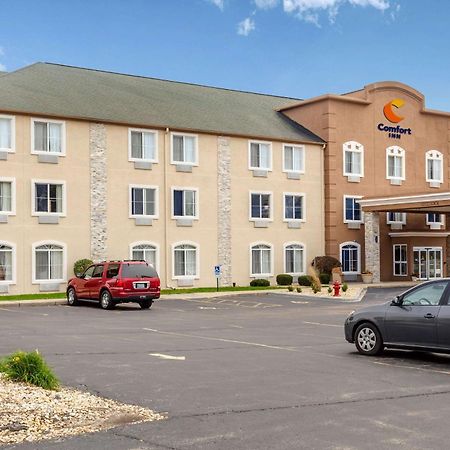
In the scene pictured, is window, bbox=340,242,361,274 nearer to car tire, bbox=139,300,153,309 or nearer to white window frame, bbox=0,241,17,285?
white window frame, bbox=0,241,17,285

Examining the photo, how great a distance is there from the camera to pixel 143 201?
3922 centimetres

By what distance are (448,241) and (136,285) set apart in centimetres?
3088

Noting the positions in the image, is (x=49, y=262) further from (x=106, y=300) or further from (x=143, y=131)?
(x=106, y=300)

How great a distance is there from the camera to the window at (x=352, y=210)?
154 feet

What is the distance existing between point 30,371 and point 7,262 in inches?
1036

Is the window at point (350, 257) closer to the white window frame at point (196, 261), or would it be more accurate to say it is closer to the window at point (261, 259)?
the window at point (261, 259)

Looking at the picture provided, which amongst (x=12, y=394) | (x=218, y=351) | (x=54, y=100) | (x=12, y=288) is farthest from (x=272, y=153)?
(x=12, y=394)

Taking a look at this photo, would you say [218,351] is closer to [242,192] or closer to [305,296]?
[305,296]

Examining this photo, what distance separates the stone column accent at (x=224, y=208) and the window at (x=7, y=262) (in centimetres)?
1179

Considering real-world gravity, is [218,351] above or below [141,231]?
below

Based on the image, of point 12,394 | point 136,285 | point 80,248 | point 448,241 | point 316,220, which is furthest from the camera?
point 448,241

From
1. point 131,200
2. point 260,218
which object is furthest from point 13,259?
point 260,218

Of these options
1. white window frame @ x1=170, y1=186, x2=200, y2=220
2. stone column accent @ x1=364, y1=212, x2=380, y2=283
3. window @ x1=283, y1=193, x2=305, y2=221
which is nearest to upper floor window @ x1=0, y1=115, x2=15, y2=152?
white window frame @ x1=170, y1=186, x2=200, y2=220

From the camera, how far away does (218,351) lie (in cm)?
1441
